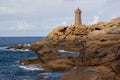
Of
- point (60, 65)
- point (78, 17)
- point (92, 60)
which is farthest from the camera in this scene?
point (78, 17)

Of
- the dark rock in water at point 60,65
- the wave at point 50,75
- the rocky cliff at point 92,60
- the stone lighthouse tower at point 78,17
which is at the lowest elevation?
the wave at point 50,75

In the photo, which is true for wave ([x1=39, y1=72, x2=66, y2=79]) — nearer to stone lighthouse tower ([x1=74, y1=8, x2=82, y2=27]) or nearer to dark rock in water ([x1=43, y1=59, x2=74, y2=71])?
dark rock in water ([x1=43, y1=59, x2=74, y2=71])

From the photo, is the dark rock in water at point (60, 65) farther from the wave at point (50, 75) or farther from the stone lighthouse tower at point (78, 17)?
the stone lighthouse tower at point (78, 17)

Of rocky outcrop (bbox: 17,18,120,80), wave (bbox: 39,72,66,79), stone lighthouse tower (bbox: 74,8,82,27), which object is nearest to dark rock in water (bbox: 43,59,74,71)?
rocky outcrop (bbox: 17,18,120,80)

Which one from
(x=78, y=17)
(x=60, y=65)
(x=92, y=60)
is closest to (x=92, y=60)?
(x=92, y=60)

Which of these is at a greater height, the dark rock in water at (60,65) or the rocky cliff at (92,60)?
the rocky cliff at (92,60)

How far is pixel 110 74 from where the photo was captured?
33.3 meters

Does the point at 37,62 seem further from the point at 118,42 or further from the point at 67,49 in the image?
the point at 67,49

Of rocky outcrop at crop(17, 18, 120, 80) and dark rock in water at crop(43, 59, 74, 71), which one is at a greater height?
rocky outcrop at crop(17, 18, 120, 80)

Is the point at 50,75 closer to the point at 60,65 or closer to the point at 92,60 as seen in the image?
the point at 60,65

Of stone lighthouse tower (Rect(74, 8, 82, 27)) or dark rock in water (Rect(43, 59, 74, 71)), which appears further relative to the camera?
stone lighthouse tower (Rect(74, 8, 82, 27))

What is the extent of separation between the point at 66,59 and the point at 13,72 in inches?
391

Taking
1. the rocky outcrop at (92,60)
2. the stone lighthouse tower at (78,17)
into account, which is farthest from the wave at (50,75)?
the stone lighthouse tower at (78,17)

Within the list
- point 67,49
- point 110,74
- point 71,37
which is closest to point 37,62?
point 110,74
